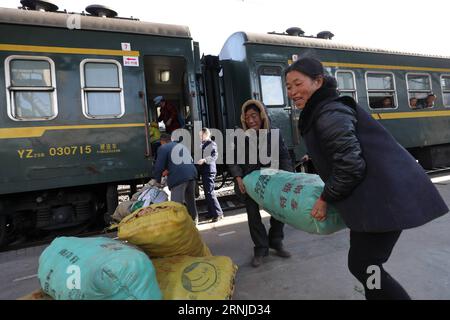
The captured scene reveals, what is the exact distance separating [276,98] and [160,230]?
436 centimetres

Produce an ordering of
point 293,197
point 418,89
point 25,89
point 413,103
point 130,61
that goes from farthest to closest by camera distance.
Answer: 1. point 418,89
2. point 413,103
3. point 130,61
4. point 25,89
5. point 293,197

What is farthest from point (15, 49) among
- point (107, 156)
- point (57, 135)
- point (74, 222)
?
point (74, 222)

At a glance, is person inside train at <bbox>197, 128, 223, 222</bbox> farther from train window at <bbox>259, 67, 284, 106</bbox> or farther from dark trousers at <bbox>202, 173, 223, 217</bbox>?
train window at <bbox>259, 67, 284, 106</bbox>

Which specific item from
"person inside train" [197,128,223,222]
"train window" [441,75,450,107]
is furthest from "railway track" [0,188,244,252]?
"train window" [441,75,450,107]

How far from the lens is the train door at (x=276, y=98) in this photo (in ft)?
19.7

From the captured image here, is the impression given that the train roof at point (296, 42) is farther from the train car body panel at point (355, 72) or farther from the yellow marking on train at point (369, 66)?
the yellow marking on train at point (369, 66)

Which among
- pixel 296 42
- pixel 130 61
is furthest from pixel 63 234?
pixel 296 42

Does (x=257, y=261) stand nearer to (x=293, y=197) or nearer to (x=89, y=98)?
(x=293, y=197)

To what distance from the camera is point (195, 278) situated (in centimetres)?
227

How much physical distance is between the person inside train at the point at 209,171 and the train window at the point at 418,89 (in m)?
5.30

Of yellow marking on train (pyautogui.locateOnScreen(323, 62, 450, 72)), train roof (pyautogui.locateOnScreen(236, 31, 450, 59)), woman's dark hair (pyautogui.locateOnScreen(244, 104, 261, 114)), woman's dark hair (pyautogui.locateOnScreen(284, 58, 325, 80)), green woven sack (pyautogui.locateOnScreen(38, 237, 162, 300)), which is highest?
train roof (pyautogui.locateOnScreen(236, 31, 450, 59))

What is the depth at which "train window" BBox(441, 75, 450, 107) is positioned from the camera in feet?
27.1

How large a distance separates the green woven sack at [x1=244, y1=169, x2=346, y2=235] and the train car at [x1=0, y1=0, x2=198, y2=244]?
8.45 feet

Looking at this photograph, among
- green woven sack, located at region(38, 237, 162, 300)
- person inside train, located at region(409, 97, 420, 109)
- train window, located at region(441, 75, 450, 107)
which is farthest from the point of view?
train window, located at region(441, 75, 450, 107)
